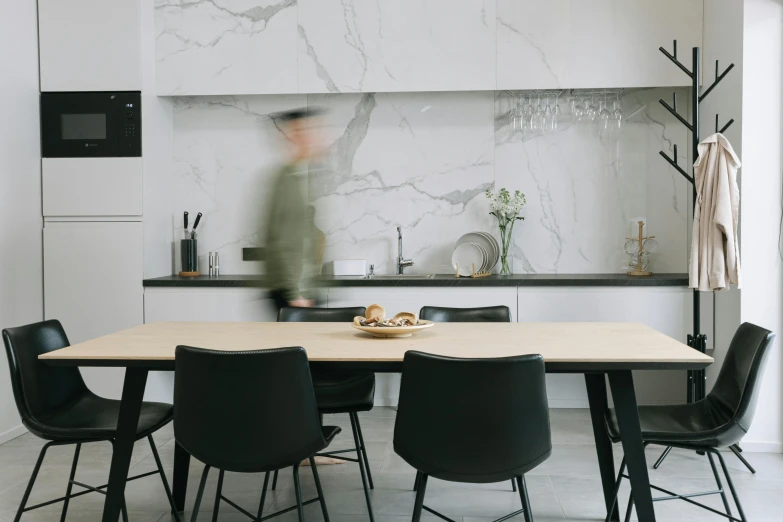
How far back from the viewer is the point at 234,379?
2234mm

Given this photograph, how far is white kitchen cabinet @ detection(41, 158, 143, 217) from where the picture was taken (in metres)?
4.53

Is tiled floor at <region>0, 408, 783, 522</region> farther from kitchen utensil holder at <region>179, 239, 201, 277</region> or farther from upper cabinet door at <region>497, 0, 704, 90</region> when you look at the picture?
upper cabinet door at <region>497, 0, 704, 90</region>

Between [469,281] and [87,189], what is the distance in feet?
8.15

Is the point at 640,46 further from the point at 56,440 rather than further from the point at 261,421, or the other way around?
the point at 56,440

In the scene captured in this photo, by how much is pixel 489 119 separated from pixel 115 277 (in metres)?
2.71

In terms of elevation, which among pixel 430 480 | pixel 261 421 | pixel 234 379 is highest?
pixel 234 379

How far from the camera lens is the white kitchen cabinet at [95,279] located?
4.52m

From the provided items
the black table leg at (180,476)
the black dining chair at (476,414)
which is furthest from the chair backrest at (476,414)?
the black table leg at (180,476)

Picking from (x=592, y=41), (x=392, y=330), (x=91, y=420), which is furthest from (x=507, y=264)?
(x=91, y=420)

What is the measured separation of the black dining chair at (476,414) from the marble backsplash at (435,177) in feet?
9.18

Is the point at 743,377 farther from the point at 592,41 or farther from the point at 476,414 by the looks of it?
the point at 592,41

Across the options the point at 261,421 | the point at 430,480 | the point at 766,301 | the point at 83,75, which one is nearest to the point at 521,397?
the point at 261,421

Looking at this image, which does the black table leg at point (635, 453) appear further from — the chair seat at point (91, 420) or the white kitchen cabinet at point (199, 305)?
the white kitchen cabinet at point (199, 305)

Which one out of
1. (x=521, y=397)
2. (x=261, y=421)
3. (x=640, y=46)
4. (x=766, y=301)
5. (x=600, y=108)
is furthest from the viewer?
(x=600, y=108)
